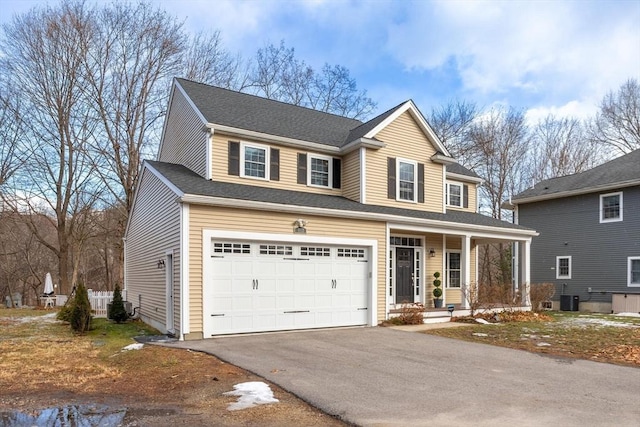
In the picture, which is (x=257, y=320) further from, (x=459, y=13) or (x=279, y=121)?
(x=459, y=13)

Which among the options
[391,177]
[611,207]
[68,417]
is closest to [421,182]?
[391,177]

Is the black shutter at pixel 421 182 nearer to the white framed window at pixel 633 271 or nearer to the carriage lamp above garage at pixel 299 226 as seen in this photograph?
the carriage lamp above garage at pixel 299 226

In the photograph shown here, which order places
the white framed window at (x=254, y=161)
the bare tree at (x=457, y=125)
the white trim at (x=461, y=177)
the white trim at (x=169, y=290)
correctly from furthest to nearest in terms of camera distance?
the bare tree at (x=457, y=125)
the white trim at (x=461, y=177)
the white framed window at (x=254, y=161)
the white trim at (x=169, y=290)

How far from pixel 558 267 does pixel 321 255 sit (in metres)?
15.0

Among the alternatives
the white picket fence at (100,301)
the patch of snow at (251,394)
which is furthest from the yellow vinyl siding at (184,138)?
the patch of snow at (251,394)

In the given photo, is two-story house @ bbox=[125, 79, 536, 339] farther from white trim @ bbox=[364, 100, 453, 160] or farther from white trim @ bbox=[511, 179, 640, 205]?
white trim @ bbox=[511, 179, 640, 205]

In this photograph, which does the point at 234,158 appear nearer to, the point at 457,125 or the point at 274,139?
the point at 274,139

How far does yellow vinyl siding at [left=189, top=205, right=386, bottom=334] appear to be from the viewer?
1052 centimetres

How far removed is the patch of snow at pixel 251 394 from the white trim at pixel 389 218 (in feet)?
16.9

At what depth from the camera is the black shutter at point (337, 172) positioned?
15906mm

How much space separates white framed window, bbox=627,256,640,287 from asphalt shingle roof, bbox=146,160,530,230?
785 cm

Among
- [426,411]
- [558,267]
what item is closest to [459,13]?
[426,411]

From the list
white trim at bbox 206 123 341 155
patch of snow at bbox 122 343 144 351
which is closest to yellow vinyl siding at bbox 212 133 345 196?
white trim at bbox 206 123 341 155

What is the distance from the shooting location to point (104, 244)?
31.5 m
